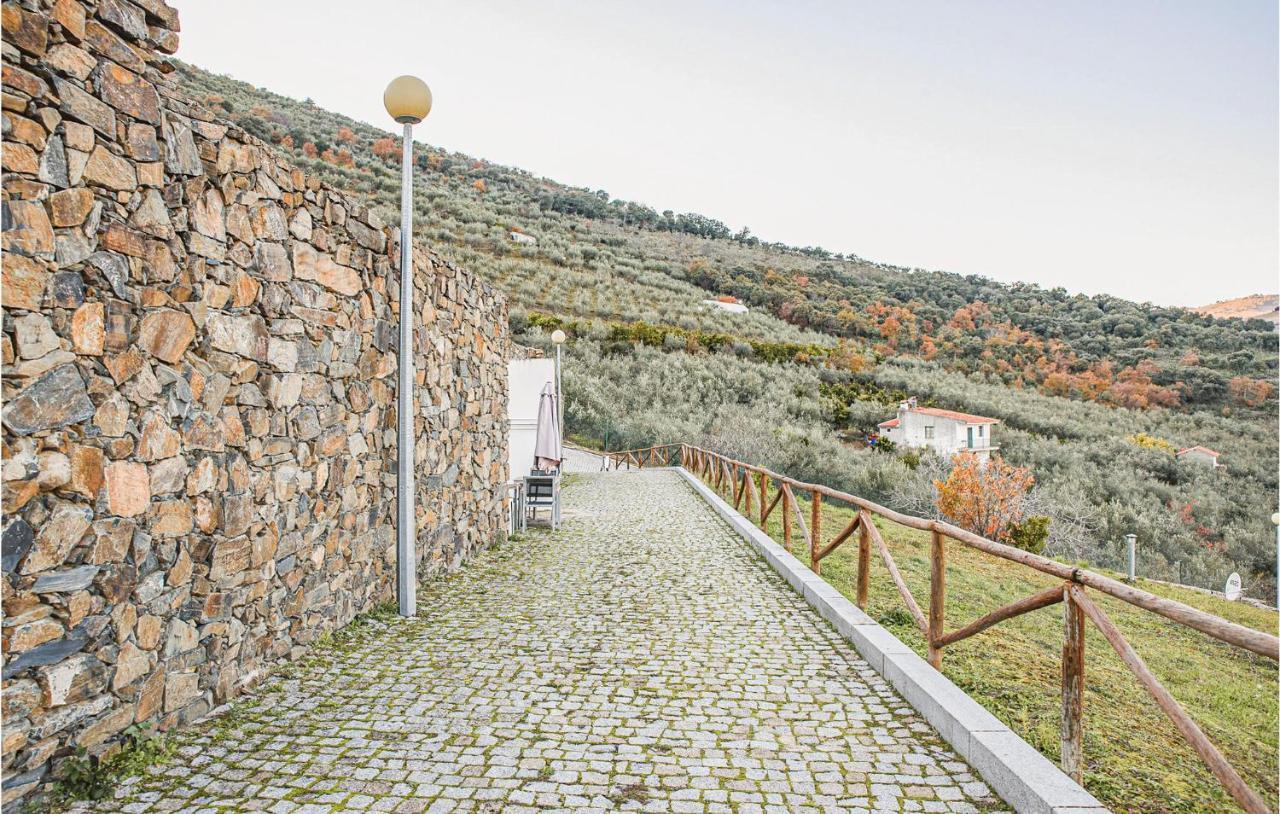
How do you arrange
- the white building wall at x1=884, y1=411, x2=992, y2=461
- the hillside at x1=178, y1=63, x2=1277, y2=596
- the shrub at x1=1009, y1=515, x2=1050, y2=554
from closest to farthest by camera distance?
the shrub at x1=1009, y1=515, x2=1050, y2=554
the hillside at x1=178, y1=63, x2=1277, y2=596
the white building wall at x1=884, y1=411, x2=992, y2=461

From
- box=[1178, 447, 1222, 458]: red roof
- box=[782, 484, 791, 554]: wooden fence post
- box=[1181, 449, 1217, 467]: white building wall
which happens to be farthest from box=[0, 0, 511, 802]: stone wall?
box=[1178, 447, 1222, 458]: red roof

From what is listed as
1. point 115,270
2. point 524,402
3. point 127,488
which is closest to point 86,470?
point 127,488

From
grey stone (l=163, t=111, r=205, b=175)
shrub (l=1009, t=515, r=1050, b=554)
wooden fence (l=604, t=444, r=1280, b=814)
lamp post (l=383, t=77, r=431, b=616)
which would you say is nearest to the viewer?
wooden fence (l=604, t=444, r=1280, b=814)

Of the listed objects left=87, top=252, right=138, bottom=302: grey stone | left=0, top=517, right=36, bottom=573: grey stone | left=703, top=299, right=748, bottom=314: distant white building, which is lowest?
left=0, top=517, right=36, bottom=573: grey stone

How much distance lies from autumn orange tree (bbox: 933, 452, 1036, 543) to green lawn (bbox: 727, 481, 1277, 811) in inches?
166

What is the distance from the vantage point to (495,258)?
124 ft

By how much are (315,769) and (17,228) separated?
2.27 metres

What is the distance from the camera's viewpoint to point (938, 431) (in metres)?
24.7

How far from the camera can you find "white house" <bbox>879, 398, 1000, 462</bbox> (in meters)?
24.2

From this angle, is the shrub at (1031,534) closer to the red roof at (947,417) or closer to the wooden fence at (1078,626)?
the wooden fence at (1078,626)

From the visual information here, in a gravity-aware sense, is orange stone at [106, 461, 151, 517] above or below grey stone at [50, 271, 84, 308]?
below

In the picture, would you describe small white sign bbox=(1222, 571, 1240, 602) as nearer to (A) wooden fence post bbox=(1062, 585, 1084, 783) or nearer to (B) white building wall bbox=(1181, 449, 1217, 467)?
(B) white building wall bbox=(1181, 449, 1217, 467)

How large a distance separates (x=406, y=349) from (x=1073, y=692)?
14.6 ft

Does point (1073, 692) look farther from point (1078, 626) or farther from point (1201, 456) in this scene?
point (1201, 456)
